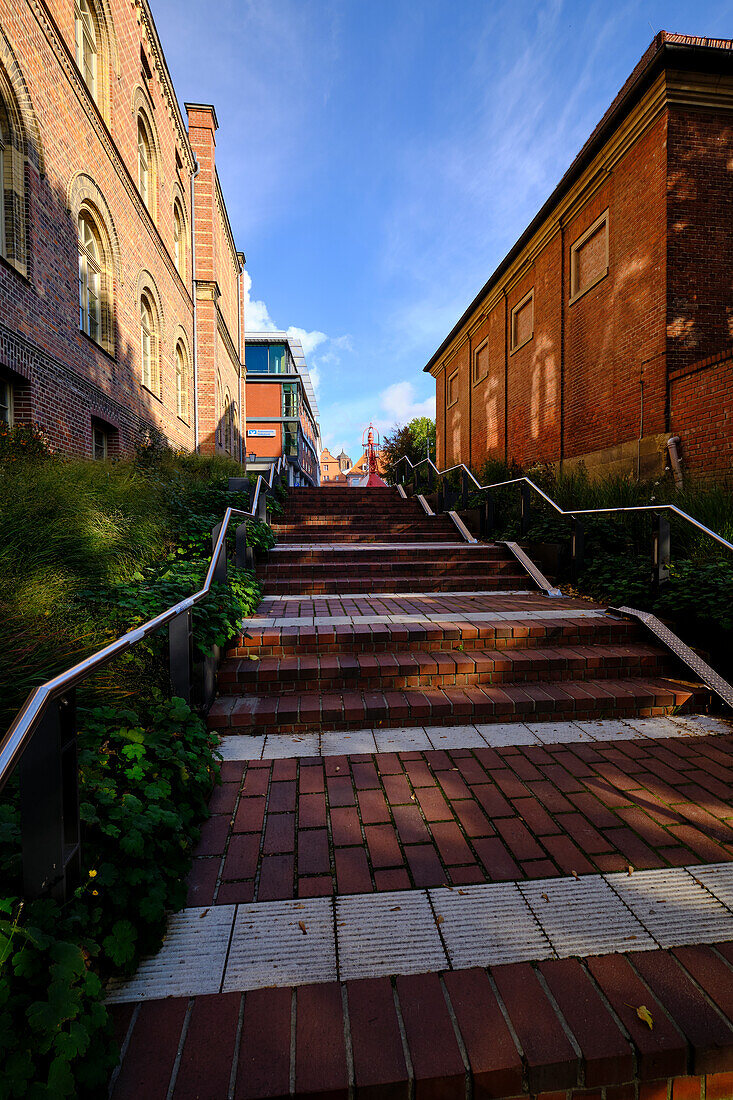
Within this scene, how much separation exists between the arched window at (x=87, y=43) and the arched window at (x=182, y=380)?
626 centimetres

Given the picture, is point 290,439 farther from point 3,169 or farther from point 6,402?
point 6,402

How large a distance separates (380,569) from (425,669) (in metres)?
2.76

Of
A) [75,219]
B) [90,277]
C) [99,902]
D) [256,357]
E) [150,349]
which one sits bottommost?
[99,902]

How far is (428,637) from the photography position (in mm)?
4113

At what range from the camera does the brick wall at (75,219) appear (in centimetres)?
671

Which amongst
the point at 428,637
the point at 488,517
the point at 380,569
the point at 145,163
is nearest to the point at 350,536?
the point at 380,569

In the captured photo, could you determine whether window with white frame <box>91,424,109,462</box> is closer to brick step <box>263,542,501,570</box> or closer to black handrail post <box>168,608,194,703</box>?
brick step <box>263,542,501,570</box>

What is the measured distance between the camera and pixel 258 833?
2248 mm

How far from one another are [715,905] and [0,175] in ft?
32.2

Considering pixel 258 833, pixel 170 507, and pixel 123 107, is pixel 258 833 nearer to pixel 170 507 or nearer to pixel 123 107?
pixel 170 507

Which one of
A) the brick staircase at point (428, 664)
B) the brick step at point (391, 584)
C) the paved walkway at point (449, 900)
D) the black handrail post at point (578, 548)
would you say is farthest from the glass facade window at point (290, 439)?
→ the paved walkway at point (449, 900)

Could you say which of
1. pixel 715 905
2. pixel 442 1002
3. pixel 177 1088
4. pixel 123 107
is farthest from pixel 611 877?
pixel 123 107

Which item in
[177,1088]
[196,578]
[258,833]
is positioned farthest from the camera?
[196,578]

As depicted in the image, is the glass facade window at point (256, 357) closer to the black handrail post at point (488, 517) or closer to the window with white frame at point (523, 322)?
the window with white frame at point (523, 322)
